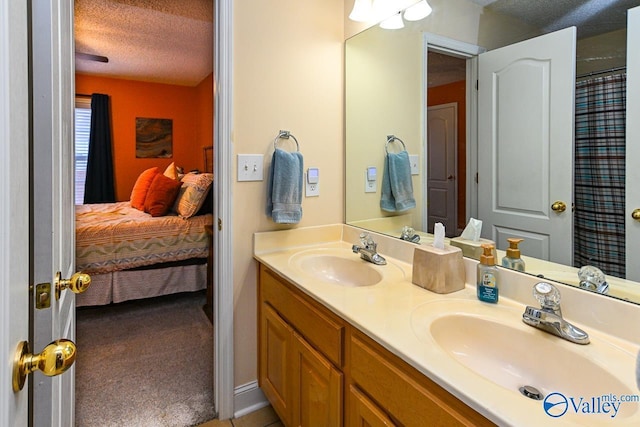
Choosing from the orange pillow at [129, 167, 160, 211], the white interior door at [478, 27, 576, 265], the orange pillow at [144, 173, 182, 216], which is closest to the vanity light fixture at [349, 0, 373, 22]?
the white interior door at [478, 27, 576, 265]

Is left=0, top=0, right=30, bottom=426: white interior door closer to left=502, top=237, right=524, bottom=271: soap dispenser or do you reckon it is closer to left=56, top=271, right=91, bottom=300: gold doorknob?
left=56, top=271, right=91, bottom=300: gold doorknob

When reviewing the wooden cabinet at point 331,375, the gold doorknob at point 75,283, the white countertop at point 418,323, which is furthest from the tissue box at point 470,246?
the gold doorknob at point 75,283

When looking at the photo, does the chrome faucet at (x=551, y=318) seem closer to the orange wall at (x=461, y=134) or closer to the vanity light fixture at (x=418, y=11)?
the orange wall at (x=461, y=134)

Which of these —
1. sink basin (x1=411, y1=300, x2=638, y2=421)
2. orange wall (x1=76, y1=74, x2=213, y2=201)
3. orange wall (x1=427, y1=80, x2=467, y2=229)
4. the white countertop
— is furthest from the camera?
orange wall (x1=76, y1=74, x2=213, y2=201)

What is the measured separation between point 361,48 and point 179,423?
2.03 m

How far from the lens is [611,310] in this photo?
2.96ft

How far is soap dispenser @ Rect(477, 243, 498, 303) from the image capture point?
1083 millimetres

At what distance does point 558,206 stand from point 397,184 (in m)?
0.78

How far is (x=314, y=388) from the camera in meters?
1.22

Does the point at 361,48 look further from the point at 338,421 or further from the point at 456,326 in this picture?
the point at 338,421

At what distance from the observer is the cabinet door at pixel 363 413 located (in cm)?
90

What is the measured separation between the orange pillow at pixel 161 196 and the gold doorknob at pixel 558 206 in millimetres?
3111

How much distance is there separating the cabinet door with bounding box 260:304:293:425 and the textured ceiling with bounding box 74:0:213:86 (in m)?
2.52

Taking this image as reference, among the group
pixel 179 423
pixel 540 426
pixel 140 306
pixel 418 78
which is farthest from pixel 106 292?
pixel 540 426
